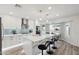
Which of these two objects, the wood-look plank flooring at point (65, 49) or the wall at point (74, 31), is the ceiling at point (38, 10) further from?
the wood-look plank flooring at point (65, 49)

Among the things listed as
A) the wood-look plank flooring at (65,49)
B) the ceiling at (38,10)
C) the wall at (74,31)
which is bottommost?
the wood-look plank flooring at (65,49)

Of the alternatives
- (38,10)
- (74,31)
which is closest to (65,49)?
(74,31)

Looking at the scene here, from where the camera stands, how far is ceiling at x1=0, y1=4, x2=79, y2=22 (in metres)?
1.69

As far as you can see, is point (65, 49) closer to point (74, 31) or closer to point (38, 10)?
point (74, 31)

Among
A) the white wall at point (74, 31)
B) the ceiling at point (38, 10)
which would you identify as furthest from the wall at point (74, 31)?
the ceiling at point (38, 10)

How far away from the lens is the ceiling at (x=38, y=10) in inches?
66.5

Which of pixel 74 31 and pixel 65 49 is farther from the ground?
pixel 74 31

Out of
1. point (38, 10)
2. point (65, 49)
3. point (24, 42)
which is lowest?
point (65, 49)

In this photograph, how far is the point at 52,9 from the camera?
1734 millimetres

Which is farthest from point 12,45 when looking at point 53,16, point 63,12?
point 63,12

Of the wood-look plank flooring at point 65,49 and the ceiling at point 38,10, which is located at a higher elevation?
the ceiling at point 38,10

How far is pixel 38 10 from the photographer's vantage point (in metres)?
1.75
